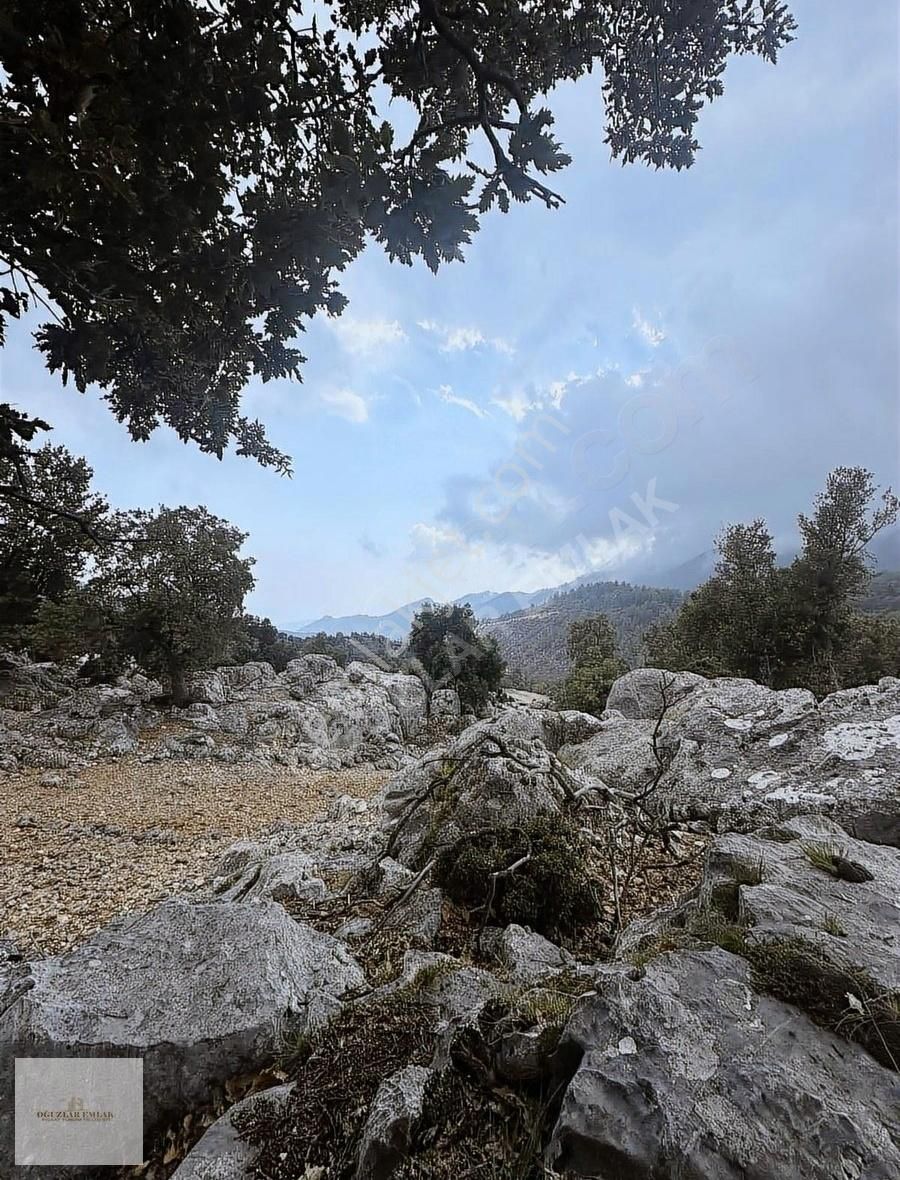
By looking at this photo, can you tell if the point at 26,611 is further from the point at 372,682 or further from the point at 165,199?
the point at 165,199

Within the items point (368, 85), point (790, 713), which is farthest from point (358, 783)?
point (368, 85)

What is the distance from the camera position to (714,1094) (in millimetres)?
1418

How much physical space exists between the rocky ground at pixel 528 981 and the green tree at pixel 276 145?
12.7 feet

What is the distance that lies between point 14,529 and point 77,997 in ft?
55.0

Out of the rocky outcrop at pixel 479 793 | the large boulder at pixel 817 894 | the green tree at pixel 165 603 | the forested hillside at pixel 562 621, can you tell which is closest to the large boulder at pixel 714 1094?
the large boulder at pixel 817 894

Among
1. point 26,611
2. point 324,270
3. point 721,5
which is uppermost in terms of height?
point 721,5

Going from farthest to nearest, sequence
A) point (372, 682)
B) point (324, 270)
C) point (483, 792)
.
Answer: point (372, 682) < point (483, 792) < point (324, 270)

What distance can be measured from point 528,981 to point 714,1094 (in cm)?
120

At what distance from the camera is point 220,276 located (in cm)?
350

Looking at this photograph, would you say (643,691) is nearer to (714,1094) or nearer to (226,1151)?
(714,1094)

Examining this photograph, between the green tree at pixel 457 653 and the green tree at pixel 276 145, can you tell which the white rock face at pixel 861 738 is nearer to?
the green tree at pixel 276 145

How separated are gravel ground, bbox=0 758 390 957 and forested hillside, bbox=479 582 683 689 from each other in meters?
39.4

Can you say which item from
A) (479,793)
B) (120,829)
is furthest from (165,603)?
(479,793)

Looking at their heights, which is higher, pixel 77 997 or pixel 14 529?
pixel 14 529
